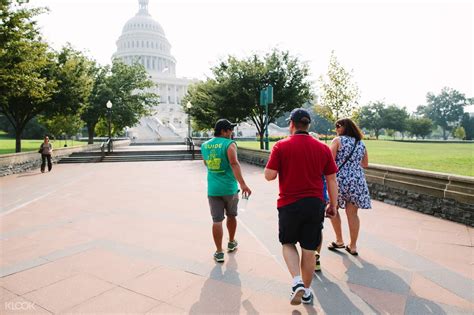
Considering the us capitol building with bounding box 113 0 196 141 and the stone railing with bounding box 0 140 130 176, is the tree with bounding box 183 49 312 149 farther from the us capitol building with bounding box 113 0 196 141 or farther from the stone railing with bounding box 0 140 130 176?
the us capitol building with bounding box 113 0 196 141

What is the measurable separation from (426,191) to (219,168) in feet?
16.7

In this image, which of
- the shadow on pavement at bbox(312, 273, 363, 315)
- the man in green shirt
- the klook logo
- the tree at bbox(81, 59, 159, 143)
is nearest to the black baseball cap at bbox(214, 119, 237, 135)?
the man in green shirt

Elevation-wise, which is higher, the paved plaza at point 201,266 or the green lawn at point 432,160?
the green lawn at point 432,160

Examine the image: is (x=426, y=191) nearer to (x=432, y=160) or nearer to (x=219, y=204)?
(x=219, y=204)

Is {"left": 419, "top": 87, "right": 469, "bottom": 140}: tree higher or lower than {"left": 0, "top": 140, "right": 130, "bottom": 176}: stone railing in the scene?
higher

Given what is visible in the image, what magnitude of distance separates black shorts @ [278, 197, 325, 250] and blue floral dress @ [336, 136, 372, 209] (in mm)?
1499

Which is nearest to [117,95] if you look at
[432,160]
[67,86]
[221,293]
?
[67,86]

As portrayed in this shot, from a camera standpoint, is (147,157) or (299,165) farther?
(147,157)

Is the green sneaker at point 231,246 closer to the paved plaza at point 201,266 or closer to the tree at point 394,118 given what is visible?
the paved plaza at point 201,266

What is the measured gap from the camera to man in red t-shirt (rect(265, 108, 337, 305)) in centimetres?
303

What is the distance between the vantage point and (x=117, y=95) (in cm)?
2973

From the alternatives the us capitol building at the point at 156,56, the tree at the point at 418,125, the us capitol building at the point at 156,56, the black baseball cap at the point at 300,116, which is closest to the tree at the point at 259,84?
the black baseball cap at the point at 300,116

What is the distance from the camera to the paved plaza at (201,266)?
3.17 metres

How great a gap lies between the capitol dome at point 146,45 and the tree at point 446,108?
91.0 meters
